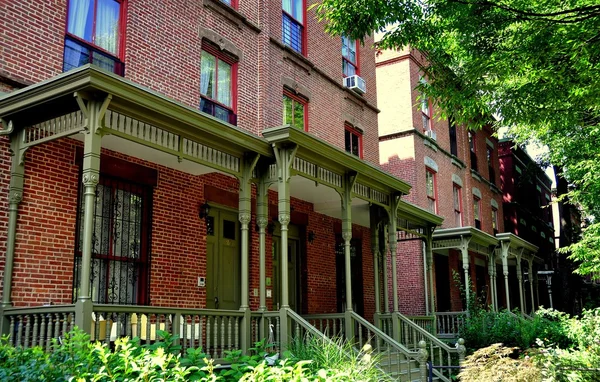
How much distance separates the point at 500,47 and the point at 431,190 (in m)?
13.7

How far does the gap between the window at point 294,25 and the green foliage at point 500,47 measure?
5.02 metres

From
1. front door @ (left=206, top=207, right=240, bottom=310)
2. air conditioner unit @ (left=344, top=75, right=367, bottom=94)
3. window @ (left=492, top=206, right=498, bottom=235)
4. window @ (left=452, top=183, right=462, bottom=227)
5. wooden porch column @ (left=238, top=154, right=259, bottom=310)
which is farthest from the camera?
window @ (left=492, top=206, right=498, bottom=235)

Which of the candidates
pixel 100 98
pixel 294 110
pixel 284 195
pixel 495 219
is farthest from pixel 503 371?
pixel 495 219

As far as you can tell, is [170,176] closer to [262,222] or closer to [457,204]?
[262,222]

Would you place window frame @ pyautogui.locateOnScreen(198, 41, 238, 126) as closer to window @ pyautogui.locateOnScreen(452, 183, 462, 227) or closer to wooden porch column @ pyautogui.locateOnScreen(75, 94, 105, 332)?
wooden porch column @ pyautogui.locateOnScreen(75, 94, 105, 332)

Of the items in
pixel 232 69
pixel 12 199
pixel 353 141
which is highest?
pixel 232 69

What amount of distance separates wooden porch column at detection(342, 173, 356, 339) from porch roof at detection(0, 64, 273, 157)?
12.4ft

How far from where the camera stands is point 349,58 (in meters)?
19.3

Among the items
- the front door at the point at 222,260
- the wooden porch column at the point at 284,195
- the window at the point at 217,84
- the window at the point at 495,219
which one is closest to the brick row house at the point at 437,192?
the window at the point at 495,219

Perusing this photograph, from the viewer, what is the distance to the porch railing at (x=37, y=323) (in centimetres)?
798

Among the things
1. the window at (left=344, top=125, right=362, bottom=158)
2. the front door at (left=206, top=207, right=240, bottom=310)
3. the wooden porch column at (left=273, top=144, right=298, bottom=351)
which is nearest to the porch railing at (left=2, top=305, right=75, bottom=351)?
the wooden porch column at (left=273, top=144, right=298, bottom=351)

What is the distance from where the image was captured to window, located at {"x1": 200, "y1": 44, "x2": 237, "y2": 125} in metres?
13.3

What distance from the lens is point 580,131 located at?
20.3m

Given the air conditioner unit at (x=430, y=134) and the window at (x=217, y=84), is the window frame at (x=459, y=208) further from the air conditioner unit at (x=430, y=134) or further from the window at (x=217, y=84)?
the window at (x=217, y=84)
